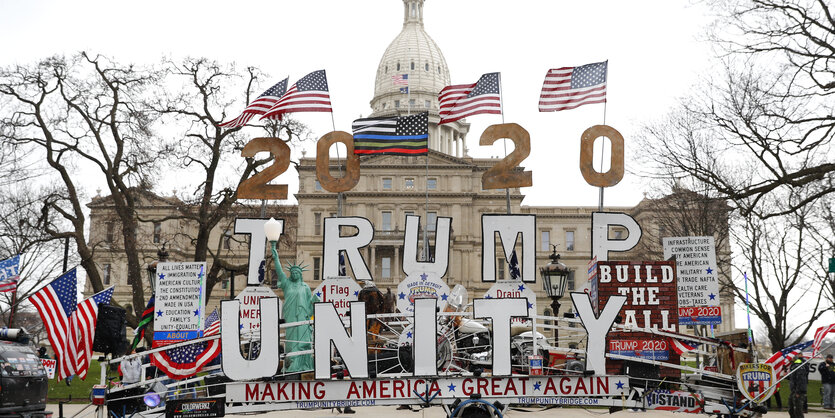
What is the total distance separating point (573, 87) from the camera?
19859 mm

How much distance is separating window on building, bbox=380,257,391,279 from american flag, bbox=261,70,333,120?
7095cm

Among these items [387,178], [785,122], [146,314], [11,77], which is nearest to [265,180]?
[146,314]

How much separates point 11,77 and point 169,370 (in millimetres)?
20224

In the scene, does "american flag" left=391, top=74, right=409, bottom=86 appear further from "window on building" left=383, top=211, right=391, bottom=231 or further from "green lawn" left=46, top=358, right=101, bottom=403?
"green lawn" left=46, top=358, right=101, bottom=403

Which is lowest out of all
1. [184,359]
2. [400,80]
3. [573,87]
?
[184,359]

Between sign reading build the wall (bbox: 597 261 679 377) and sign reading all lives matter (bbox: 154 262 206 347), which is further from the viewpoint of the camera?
sign reading all lives matter (bbox: 154 262 206 347)

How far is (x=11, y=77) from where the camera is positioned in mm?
29344

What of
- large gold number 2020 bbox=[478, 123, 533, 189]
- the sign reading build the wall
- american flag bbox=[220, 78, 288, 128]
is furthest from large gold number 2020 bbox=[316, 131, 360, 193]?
the sign reading build the wall

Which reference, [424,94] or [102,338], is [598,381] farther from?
[424,94]

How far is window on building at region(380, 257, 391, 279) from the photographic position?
9062cm

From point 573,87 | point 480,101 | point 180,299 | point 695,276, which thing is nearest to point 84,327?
point 180,299

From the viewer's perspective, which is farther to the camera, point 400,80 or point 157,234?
point 400,80

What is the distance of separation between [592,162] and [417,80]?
328ft

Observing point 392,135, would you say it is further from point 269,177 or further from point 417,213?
point 417,213
